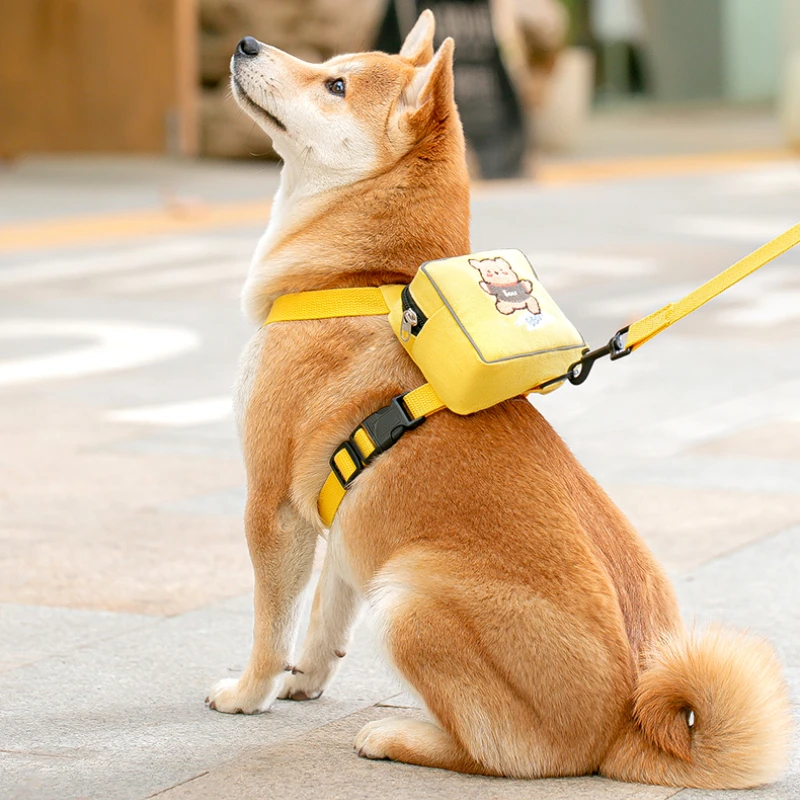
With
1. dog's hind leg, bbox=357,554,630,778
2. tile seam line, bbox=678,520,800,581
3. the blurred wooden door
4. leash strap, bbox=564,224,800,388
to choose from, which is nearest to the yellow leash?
leash strap, bbox=564,224,800,388

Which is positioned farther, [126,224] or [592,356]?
[126,224]

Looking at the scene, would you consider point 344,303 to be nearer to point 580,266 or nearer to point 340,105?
point 340,105

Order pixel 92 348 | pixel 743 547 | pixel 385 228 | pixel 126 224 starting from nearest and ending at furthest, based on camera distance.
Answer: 1. pixel 385 228
2. pixel 743 547
3. pixel 92 348
4. pixel 126 224

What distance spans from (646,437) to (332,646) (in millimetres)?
3513

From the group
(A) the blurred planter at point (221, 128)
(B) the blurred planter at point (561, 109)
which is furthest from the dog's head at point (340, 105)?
(B) the blurred planter at point (561, 109)

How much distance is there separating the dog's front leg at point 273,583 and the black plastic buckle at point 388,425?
0.31m

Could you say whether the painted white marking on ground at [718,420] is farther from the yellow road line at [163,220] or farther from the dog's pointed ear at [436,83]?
the yellow road line at [163,220]

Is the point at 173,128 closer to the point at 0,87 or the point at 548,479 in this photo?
the point at 0,87

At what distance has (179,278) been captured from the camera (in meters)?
12.5

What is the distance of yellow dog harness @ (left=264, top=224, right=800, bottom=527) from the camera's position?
142 inches

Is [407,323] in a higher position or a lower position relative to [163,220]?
higher

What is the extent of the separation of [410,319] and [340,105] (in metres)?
0.65

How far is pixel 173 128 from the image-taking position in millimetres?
18859

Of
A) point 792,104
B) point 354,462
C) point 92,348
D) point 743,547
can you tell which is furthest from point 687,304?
point 792,104
